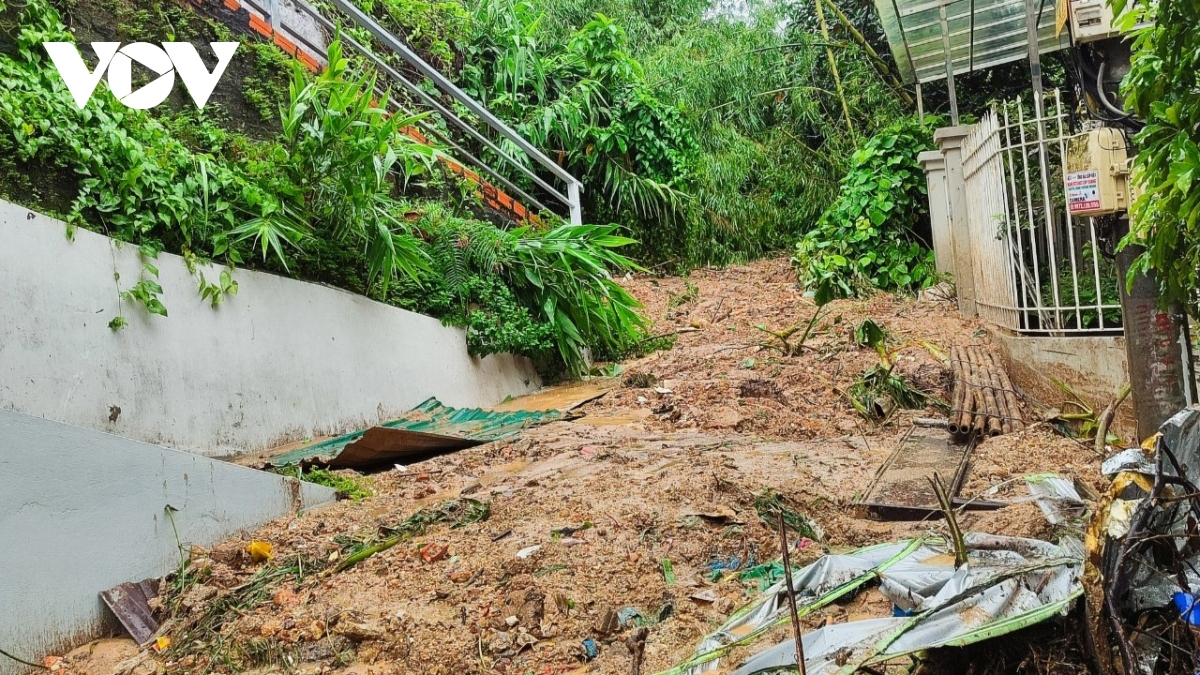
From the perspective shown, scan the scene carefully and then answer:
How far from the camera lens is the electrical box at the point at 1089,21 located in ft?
12.4

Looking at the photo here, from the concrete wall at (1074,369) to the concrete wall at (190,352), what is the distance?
13.1 feet

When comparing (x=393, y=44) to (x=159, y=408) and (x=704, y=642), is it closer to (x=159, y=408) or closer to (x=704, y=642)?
(x=159, y=408)

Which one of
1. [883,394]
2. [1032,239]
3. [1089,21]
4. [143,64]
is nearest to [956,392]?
[883,394]

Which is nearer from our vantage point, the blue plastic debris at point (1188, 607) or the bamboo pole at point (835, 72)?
the blue plastic debris at point (1188, 607)

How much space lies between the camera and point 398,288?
22.6 feet

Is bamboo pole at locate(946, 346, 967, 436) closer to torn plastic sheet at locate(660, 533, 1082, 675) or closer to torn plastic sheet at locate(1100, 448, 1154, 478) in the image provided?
torn plastic sheet at locate(660, 533, 1082, 675)

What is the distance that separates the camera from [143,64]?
19.4 feet

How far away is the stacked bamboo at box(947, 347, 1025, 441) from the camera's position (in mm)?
4516

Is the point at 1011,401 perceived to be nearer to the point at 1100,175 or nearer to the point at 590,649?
the point at 1100,175

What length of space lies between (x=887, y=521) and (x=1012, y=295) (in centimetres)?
300

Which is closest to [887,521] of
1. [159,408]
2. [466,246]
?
[159,408]

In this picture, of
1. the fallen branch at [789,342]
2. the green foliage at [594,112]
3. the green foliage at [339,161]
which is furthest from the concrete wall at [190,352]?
the green foliage at [594,112]

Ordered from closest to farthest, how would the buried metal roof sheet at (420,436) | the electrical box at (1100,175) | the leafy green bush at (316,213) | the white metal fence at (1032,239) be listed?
the electrical box at (1100,175)
the leafy green bush at (316,213)
the buried metal roof sheet at (420,436)
the white metal fence at (1032,239)

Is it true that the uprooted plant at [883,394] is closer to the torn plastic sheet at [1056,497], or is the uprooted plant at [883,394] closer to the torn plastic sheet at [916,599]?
the torn plastic sheet at [1056,497]
